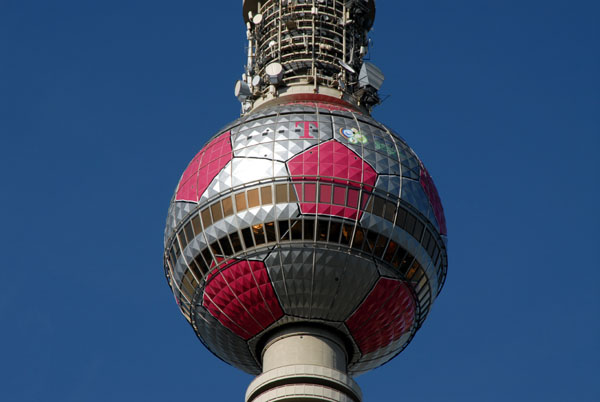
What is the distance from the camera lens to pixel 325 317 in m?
46.9

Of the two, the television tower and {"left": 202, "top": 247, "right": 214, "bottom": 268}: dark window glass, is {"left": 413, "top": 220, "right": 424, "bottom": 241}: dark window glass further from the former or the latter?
{"left": 202, "top": 247, "right": 214, "bottom": 268}: dark window glass

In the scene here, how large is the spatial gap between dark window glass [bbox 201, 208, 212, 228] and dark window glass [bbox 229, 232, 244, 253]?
51.1 inches

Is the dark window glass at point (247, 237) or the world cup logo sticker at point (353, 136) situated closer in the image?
the dark window glass at point (247, 237)

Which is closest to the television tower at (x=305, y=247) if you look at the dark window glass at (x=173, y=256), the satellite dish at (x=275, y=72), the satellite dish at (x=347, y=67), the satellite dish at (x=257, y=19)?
the dark window glass at (x=173, y=256)

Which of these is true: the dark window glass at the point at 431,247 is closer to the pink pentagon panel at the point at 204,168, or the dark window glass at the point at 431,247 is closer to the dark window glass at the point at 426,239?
the dark window glass at the point at 426,239

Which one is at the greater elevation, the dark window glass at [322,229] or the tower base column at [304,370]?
the dark window glass at [322,229]

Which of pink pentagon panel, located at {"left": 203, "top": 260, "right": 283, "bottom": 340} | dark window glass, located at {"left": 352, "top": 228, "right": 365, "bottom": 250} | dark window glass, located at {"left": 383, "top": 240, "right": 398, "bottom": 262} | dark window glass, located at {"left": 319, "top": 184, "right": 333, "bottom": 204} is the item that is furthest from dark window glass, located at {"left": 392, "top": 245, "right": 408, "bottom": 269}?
pink pentagon panel, located at {"left": 203, "top": 260, "right": 283, "bottom": 340}

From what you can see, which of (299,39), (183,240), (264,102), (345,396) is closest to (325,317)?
(345,396)

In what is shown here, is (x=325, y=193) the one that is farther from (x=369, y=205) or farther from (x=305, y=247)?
(x=305, y=247)

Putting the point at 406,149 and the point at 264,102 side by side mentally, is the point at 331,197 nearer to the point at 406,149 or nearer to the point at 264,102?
the point at 406,149

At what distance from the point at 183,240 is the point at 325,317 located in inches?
255

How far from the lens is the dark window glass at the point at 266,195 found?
45875mm

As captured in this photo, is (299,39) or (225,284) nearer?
(225,284)

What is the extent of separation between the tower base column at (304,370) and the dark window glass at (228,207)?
5.35 metres
